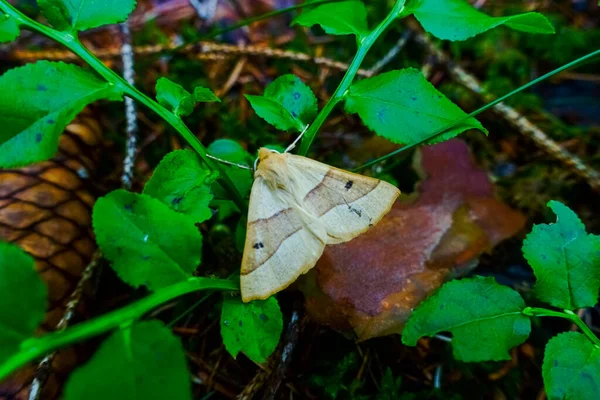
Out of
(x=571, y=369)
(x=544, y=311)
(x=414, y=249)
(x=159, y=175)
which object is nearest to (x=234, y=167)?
(x=159, y=175)

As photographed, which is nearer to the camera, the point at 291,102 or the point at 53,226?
the point at 291,102

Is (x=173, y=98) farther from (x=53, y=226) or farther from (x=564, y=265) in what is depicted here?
(x=564, y=265)

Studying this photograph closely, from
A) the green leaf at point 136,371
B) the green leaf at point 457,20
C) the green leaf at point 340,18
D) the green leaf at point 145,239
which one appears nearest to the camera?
the green leaf at point 136,371

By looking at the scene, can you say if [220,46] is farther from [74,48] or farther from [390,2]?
[74,48]

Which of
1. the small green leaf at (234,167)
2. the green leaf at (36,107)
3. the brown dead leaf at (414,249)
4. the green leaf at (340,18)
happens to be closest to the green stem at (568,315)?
the brown dead leaf at (414,249)

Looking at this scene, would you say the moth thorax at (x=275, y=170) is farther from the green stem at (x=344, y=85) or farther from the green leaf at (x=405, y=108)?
the green leaf at (x=405, y=108)
